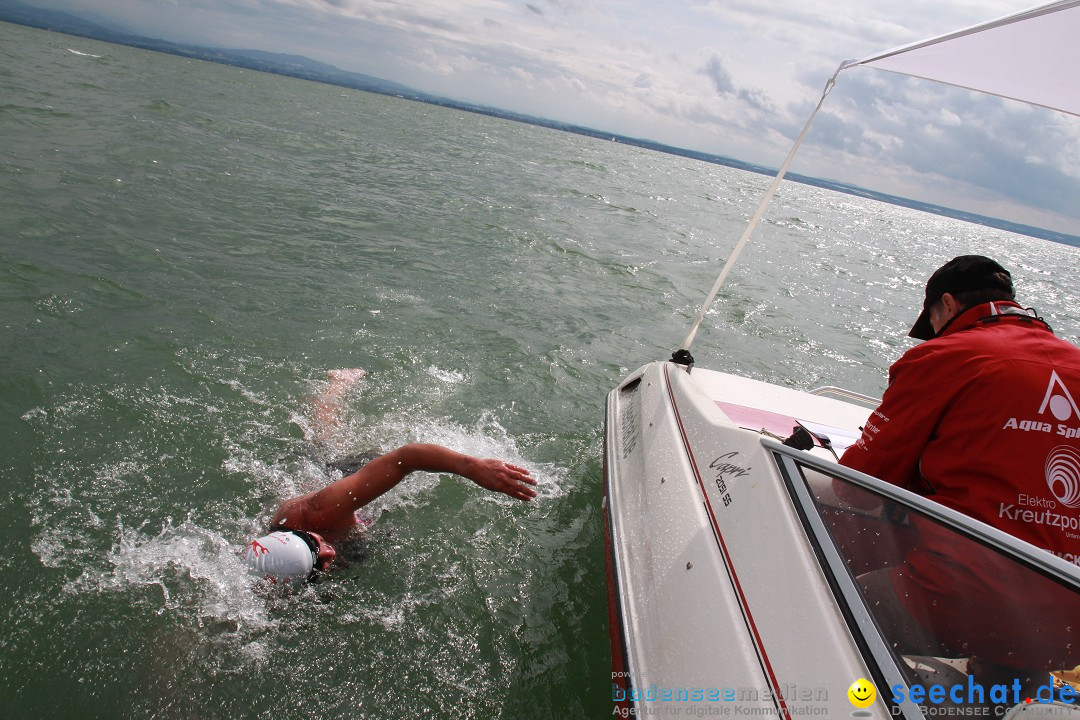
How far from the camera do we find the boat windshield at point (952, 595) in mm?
1564

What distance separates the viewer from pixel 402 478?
3.02 m

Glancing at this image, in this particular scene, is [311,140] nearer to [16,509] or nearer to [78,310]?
[78,310]

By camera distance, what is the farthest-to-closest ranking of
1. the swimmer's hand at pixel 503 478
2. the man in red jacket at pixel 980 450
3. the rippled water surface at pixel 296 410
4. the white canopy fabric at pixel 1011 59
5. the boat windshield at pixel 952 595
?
the white canopy fabric at pixel 1011 59 < the rippled water surface at pixel 296 410 < the swimmer's hand at pixel 503 478 < the man in red jacket at pixel 980 450 < the boat windshield at pixel 952 595

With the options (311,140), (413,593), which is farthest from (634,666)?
(311,140)

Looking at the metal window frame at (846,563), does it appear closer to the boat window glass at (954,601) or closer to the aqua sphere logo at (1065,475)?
the boat window glass at (954,601)

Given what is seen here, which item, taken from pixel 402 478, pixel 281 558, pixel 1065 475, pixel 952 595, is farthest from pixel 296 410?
pixel 1065 475

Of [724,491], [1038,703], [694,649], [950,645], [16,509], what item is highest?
[1038,703]

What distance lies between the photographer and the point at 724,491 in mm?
2748

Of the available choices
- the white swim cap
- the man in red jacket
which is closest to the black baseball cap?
the man in red jacket

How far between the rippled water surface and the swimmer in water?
26 cm

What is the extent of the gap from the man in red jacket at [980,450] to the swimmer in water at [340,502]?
1505 mm

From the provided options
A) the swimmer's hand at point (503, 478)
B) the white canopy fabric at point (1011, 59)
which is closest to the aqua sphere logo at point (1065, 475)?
the swimmer's hand at point (503, 478)

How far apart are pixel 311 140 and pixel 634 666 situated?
21.9 m

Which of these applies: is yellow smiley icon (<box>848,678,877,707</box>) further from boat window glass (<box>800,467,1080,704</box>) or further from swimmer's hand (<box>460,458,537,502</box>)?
swimmer's hand (<box>460,458,537,502</box>)
